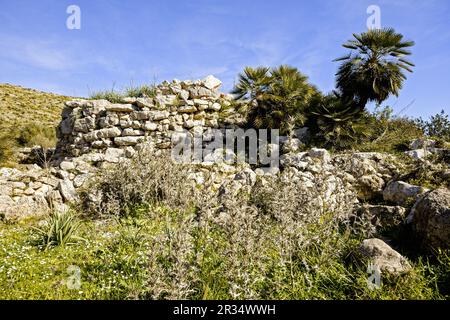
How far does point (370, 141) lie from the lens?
10750 millimetres

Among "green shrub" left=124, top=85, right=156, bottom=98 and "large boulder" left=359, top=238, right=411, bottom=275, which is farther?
"green shrub" left=124, top=85, right=156, bottom=98

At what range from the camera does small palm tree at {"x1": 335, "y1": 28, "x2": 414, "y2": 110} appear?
9.85 m

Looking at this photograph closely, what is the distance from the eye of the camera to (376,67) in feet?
32.4

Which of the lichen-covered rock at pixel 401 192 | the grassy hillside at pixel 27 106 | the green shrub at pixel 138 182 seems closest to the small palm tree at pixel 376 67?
the lichen-covered rock at pixel 401 192

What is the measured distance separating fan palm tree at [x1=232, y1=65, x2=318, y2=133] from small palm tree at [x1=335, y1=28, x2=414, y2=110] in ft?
5.12

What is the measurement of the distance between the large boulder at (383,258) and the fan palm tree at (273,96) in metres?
5.51

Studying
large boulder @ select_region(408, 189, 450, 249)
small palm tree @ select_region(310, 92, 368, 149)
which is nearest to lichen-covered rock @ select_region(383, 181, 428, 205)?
large boulder @ select_region(408, 189, 450, 249)

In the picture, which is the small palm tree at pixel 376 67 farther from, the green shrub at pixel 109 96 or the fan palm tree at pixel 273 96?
the green shrub at pixel 109 96

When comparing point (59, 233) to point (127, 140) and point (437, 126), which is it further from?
point (437, 126)

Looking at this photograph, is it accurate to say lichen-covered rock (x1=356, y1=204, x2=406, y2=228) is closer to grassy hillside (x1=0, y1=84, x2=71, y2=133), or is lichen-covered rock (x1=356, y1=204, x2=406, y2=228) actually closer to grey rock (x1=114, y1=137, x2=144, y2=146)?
grey rock (x1=114, y1=137, x2=144, y2=146)

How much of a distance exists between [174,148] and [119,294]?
232 inches

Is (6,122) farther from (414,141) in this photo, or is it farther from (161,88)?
(414,141)
